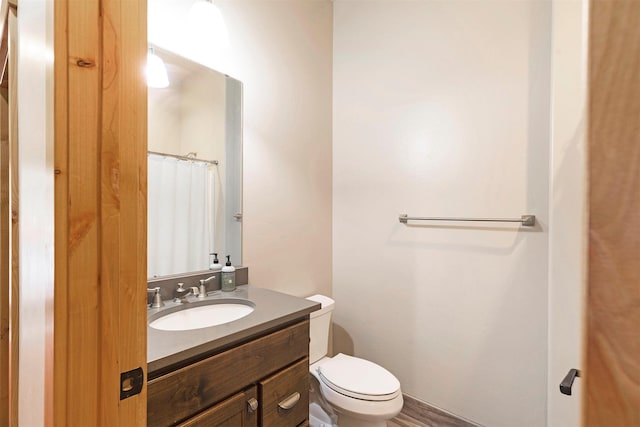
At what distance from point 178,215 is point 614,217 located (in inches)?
58.4

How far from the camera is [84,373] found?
50 centimetres

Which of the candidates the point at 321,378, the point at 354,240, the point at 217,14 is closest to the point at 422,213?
the point at 354,240

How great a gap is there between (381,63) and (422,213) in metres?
1.04

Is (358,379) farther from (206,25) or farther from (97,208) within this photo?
(206,25)

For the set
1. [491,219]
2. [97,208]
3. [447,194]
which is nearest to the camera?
[97,208]

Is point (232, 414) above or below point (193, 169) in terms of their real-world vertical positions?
below

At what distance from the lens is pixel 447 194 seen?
1737 mm

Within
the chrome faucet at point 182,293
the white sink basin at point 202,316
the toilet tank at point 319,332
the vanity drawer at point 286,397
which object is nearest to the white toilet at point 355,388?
the toilet tank at point 319,332

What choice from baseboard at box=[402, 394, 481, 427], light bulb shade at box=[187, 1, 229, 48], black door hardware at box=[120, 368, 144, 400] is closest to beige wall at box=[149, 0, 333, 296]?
light bulb shade at box=[187, 1, 229, 48]

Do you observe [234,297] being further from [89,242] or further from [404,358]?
[404,358]

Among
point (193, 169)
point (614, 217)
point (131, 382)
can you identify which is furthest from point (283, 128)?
point (614, 217)

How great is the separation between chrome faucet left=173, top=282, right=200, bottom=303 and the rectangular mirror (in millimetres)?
87

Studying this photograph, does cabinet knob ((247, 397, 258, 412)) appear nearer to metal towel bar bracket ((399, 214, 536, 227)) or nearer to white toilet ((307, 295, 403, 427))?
white toilet ((307, 295, 403, 427))

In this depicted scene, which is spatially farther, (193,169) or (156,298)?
(193,169)
